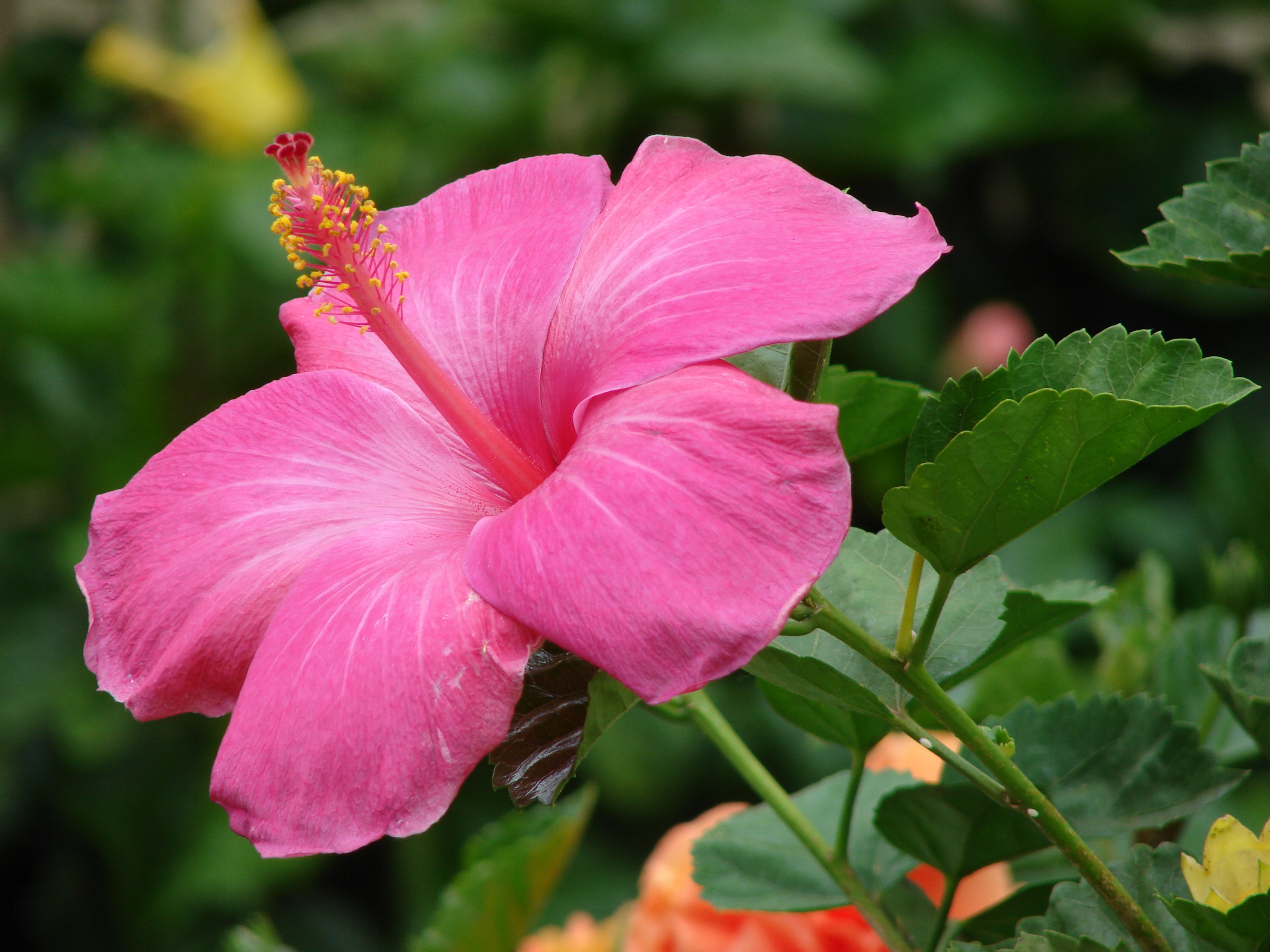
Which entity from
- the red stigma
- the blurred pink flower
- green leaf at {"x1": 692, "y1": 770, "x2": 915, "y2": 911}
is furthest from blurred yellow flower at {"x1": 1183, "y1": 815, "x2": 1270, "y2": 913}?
the blurred pink flower

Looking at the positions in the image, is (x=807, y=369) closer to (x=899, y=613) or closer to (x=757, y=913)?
(x=899, y=613)

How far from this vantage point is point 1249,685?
36cm

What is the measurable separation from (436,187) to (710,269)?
1.85 metres

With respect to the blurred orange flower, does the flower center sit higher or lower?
higher

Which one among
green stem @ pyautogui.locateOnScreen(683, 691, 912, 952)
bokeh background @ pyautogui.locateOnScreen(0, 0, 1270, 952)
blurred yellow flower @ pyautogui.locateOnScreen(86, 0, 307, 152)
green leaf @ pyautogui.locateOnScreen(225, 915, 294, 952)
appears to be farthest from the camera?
blurred yellow flower @ pyautogui.locateOnScreen(86, 0, 307, 152)

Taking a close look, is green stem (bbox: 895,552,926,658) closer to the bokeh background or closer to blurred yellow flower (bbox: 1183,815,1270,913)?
blurred yellow flower (bbox: 1183,815,1270,913)

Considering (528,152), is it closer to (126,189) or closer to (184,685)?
(126,189)

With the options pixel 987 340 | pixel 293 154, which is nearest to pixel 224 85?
pixel 987 340

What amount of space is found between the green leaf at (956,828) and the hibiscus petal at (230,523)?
0.55 feet

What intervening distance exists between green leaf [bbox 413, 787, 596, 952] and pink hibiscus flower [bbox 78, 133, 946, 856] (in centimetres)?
20

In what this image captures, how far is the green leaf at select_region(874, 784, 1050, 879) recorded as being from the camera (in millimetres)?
364

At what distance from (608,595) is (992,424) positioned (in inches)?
4.1

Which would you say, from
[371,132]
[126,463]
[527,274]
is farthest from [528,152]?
[527,274]

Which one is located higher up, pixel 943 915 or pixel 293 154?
pixel 293 154
